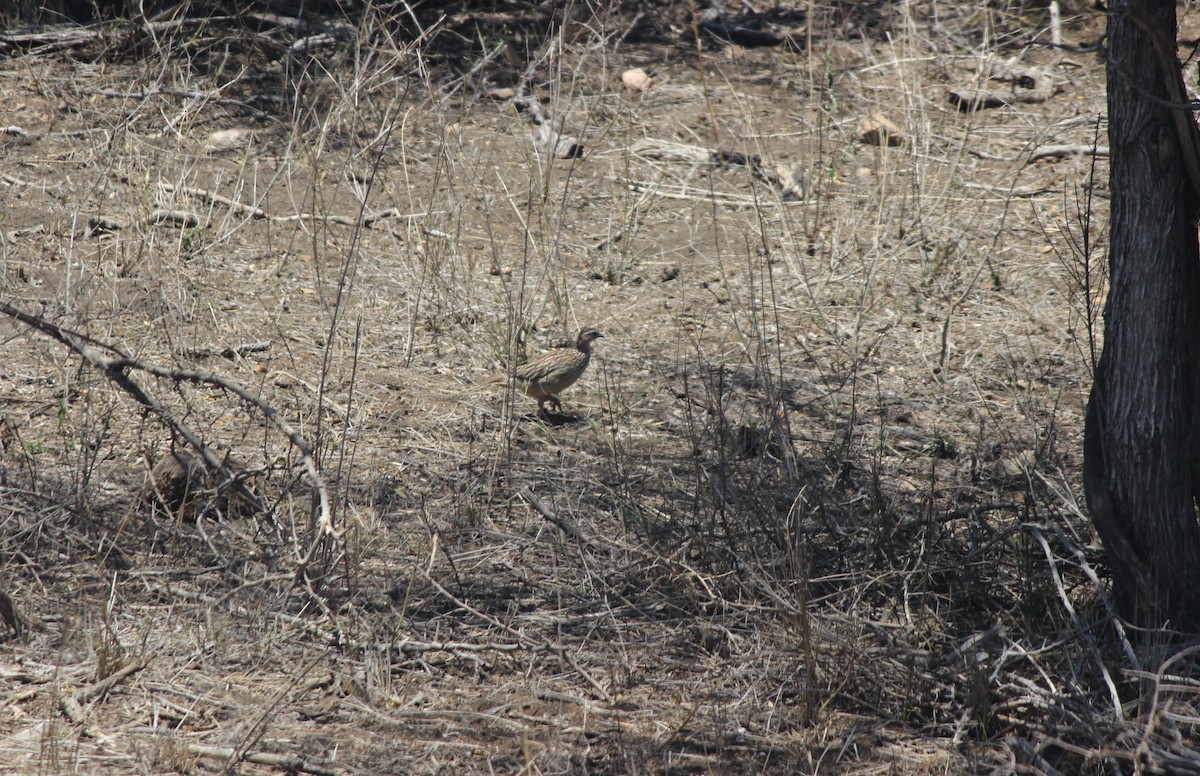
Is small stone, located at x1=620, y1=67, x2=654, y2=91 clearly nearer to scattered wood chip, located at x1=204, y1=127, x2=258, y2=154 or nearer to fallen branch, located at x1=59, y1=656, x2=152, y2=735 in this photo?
scattered wood chip, located at x1=204, y1=127, x2=258, y2=154

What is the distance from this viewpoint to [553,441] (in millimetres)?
5656

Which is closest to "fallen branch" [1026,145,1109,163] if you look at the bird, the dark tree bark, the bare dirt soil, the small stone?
the bare dirt soil

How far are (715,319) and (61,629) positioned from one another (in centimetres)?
406

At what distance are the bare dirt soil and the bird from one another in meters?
0.16

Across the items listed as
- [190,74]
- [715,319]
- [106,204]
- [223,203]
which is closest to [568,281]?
[715,319]

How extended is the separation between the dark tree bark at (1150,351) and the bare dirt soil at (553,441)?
146 mm

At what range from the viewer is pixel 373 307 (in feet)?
22.7

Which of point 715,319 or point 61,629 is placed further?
point 715,319

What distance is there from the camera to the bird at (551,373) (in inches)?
226

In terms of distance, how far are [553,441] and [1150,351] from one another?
111 inches

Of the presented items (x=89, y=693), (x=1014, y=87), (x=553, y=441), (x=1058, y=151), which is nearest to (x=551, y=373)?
(x=553, y=441)

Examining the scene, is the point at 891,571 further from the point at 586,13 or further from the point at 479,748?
the point at 586,13

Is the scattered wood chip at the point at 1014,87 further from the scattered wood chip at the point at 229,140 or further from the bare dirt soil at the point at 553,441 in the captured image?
the scattered wood chip at the point at 229,140

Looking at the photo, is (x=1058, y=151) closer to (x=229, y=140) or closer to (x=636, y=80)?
(x=636, y=80)
